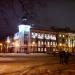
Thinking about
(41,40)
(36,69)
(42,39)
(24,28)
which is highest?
(24,28)

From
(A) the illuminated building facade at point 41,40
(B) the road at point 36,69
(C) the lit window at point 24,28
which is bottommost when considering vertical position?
(B) the road at point 36,69

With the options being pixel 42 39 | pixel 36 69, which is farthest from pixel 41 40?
pixel 36 69

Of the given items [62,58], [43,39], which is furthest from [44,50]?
[62,58]

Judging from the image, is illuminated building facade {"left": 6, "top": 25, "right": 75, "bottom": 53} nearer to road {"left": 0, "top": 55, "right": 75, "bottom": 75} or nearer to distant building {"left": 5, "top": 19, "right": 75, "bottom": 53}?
distant building {"left": 5, "top": 19, "right": 75, "bottom": 53}

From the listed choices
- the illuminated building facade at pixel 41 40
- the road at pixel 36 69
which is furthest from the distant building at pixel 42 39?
the road at pixel 36 69

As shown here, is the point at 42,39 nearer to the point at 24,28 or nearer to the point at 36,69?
the point at 24,28

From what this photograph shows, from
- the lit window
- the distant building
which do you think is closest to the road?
the distant building

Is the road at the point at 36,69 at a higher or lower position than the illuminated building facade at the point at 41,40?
lower

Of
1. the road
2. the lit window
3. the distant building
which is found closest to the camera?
the road

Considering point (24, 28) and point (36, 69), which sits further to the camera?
point (24, 28)

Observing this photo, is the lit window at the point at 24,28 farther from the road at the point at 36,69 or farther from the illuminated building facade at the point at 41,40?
the road at the point at 36,69

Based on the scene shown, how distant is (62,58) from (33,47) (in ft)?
219

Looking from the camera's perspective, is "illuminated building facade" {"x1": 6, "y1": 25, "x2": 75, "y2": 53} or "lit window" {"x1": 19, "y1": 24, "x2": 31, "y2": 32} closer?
"illuminated building facade" {"x1": 6, "y1": 25, "x2": 75, "y2": 53}

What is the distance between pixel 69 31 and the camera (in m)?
115
